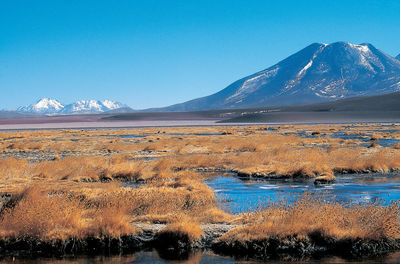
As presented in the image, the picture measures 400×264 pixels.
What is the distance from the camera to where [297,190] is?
60.4 ft

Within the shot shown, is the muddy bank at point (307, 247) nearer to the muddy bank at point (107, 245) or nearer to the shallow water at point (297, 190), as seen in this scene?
the muddy bank at point (107, 245)

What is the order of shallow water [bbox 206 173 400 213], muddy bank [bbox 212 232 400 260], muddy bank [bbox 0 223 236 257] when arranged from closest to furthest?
muddy bank [bbox 212 232 400 260] → muddy bank [bbox 0 223 236 257] → shallow water [bbox 206 173 400 213]

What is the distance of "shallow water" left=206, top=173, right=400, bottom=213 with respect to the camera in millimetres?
16078

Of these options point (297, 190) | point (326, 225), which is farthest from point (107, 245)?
point (297, 190)

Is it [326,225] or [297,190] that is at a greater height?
[326,225]

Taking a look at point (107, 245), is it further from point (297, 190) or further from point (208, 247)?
point (297, 190)

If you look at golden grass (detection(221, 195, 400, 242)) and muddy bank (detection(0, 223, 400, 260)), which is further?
golden grass (detection(221, 195, 400, 242))

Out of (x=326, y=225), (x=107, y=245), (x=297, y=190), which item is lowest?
(x=297, y=190)

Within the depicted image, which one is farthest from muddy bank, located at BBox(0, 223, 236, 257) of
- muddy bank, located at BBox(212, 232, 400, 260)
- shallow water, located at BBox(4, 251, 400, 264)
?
muddy bank, located at BBox(212, 232, 400, 260)

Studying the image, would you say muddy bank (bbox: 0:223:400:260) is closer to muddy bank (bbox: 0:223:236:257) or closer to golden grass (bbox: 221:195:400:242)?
muddy bank (bbox: 0:223:236:257)

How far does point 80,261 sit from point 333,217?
551cm

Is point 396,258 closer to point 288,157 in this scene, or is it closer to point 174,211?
point 174,211

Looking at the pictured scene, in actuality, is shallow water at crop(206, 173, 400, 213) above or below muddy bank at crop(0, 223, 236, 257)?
below

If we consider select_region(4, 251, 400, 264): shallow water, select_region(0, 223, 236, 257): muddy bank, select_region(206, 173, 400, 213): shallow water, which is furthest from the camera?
select_region(206, 173, 400, 213): shallow water
